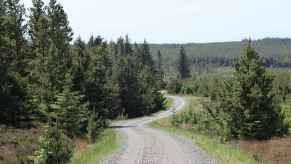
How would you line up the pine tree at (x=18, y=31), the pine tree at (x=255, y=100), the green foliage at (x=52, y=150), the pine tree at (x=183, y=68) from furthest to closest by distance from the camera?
the pine tree at (x=183, y=68) < the pine tree at (x=18, y=31) < the pine tree at (x=255, y=100) < the green foliage at (x=52, y=150)

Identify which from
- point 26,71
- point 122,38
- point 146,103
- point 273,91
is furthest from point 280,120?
point 122,38

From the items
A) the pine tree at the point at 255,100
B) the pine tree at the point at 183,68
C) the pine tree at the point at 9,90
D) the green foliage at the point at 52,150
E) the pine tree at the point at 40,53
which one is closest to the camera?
the green foliage at the point at 52,150

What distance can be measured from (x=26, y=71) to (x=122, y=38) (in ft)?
317

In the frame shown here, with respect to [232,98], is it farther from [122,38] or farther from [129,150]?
[122,38]

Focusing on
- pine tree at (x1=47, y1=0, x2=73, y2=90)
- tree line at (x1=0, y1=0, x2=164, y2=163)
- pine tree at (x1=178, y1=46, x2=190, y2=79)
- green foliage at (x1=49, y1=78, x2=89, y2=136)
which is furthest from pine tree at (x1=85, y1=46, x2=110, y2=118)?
pine tree at (x1=178, y1=46, x2=190, y2=79)

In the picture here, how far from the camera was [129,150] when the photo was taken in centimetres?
2358

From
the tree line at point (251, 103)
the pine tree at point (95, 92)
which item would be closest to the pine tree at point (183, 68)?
the pine tree at point (95, 92)

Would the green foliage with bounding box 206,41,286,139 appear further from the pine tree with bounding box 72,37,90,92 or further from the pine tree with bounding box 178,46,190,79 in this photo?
the pine tree with bounding box 178,46,190,79

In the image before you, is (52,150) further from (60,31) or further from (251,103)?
(60,31)

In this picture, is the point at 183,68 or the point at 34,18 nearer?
the point at 34,18

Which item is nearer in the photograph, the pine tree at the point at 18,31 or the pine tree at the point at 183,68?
the pine tree at the point at 18,31

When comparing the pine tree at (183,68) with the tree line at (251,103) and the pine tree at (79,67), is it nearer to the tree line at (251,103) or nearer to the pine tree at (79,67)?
the pine tree at (79,67)

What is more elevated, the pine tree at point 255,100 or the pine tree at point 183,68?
the pine tree at point 255,100

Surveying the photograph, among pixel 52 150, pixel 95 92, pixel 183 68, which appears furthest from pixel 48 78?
pixel 183 68
